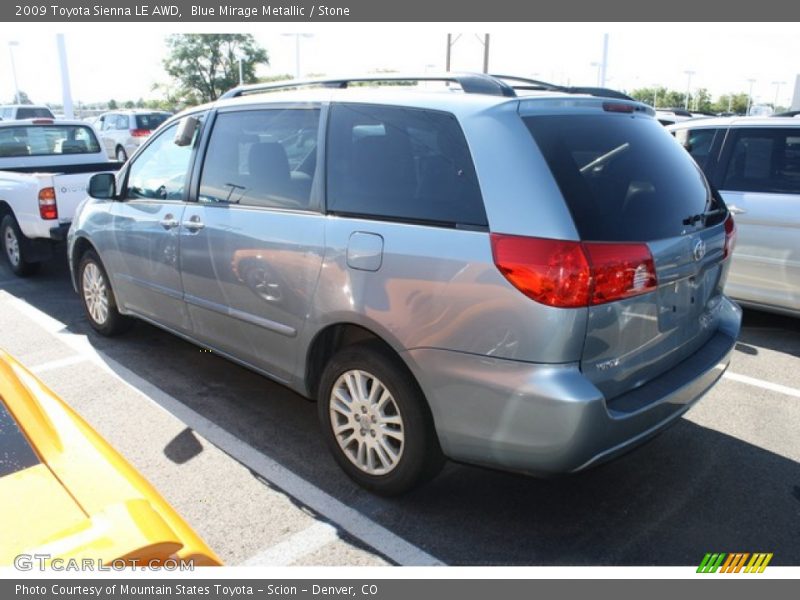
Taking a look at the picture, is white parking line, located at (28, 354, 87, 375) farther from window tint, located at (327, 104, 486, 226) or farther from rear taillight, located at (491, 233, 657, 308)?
rear taillight, located at (491, 233, 657, 308)

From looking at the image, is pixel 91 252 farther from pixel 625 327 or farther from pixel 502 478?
pixel 625 327

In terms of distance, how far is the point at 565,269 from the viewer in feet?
8.17

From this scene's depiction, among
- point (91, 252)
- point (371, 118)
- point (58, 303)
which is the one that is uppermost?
point (371, 118)

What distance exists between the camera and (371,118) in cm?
320

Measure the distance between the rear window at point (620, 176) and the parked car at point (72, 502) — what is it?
1.75 m

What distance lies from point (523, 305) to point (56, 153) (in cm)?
840

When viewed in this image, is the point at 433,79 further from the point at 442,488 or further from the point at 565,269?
the point at 442,488

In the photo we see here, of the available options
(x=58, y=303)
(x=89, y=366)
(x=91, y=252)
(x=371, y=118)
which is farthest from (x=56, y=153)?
(x=371, y=118)

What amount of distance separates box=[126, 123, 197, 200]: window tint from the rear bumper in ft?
7.70

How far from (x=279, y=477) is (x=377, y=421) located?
68cm

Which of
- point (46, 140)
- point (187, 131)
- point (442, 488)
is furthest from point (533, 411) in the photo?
point (46, 140)

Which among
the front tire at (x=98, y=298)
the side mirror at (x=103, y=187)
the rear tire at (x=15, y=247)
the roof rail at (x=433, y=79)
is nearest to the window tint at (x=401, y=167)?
the roof rail at (x=433, y=79)

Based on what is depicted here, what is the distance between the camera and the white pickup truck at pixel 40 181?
696cm

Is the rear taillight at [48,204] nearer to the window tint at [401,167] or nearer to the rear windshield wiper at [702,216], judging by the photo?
the window tint at [401,167]
